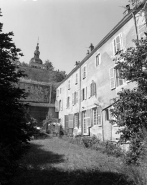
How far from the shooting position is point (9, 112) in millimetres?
3988

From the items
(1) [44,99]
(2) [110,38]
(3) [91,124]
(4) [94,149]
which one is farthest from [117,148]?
(1) [44,99]

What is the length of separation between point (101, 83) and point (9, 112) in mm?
8881

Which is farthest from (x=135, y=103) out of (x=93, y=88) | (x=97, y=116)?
(x=93, y=88)

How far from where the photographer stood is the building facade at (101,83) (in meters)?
9.24

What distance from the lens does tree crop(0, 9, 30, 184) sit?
3719 millimetres

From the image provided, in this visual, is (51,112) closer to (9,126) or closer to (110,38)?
(110,38)

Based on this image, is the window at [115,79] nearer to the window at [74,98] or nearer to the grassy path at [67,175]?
the grassy path at [67,175]

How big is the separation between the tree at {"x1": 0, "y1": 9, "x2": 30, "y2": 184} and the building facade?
5953mm

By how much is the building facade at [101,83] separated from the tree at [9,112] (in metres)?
5.95

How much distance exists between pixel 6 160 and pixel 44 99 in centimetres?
2340

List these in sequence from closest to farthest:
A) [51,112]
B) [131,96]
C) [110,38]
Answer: [131,96]
[110,38]
[51,112]

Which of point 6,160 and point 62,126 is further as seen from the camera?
point 62,126

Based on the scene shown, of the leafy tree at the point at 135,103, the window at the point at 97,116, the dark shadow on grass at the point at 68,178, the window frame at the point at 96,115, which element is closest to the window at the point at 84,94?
the window frame at the point at 96,115

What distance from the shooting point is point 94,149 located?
32.8ft
